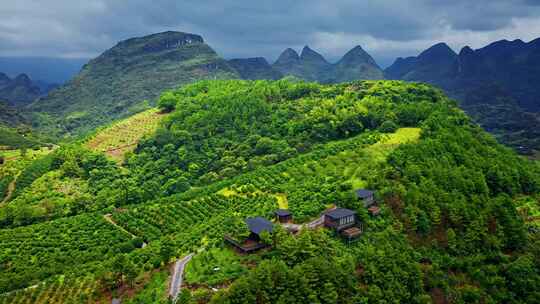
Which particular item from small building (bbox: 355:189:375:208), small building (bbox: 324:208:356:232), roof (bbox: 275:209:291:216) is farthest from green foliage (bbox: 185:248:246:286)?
small building (bbox: 355:189:375:208)

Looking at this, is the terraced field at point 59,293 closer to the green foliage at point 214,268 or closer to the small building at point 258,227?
the green foliage at point 214,268

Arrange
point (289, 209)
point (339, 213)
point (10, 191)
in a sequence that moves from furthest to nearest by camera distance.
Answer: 1. point (10, 191)
2. point (289, 209)
3. point (339, 213)

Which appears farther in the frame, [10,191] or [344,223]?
[10,191]

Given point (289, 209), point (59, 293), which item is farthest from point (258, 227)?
point (59, 293)

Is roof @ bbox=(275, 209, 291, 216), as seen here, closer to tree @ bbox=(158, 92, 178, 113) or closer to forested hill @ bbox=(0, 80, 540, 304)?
forested hill @ bbox=(0, 80, 540, 304)

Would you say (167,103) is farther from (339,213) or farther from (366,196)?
(339,213)

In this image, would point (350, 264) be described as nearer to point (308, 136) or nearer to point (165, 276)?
point (165, 276)
